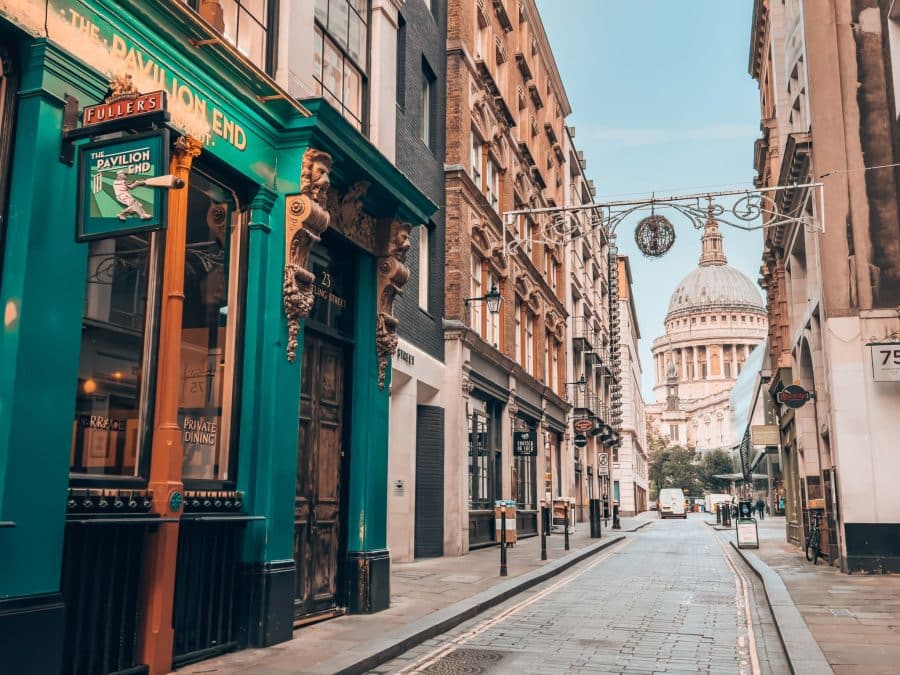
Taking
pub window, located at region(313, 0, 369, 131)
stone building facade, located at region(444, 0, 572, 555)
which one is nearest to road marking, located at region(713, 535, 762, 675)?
stone building facade, located at region(444, 0, 572, 555)

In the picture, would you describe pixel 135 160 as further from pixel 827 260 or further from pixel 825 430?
pixel 825 430

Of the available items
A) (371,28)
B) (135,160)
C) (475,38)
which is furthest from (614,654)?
(475,38)

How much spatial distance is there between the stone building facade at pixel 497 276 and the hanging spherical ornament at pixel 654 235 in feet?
7.67

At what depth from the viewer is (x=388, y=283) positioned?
12.0 m

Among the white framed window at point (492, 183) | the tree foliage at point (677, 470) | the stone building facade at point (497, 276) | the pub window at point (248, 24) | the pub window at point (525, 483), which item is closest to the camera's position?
the pub window at point (248, 24)

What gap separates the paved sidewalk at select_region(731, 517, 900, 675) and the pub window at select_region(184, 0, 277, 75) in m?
8.59

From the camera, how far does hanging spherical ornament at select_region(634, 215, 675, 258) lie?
18.7 metres

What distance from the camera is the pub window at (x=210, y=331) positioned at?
8547 mm

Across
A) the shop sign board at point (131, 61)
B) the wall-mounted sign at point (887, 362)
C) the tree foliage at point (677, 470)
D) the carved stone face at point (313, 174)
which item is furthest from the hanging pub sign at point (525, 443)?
the tree foliage at point (677, 470)

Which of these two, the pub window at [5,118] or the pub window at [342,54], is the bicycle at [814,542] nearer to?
the pub window at [342,54]

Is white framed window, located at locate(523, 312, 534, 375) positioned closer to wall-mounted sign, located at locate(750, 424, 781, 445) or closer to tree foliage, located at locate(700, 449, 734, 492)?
wall-mounted sign, located at locate(750, 424, 781, 445)

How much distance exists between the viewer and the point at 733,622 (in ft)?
38.1

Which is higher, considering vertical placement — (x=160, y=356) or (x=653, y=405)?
(x=653, y=405)

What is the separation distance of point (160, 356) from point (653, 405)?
→ 620ft
